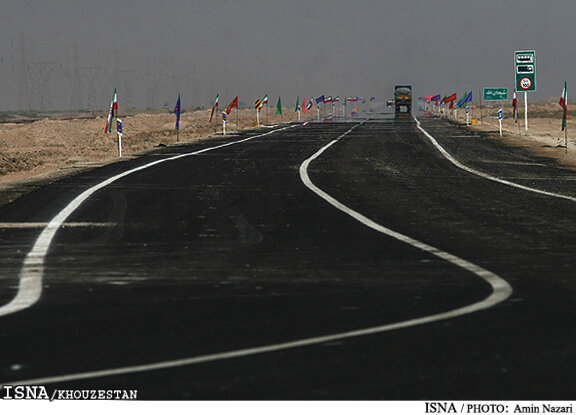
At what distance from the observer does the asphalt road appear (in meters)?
5.37

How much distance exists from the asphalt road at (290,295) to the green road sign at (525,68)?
3561 centimetres

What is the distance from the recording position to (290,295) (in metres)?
8.14

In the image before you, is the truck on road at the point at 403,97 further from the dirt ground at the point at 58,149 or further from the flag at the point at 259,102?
A: the flag at the point at 259,102

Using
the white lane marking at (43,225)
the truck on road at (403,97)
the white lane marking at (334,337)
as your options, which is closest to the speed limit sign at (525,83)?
the white lane marking at (43,225)

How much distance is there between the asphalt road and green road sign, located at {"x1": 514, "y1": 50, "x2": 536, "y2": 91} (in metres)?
35.6

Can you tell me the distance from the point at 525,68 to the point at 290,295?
155 feet

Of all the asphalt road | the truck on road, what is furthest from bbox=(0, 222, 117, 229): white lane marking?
the truck on road

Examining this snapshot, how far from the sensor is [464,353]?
5.82 meters

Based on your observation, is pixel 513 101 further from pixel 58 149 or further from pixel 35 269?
pixel 35 269

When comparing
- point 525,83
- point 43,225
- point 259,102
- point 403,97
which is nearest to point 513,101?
point 525,83

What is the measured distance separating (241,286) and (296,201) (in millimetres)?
8745

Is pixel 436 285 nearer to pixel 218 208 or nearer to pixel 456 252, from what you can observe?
pixel 456 252

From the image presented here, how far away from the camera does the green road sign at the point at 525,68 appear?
53.0m
